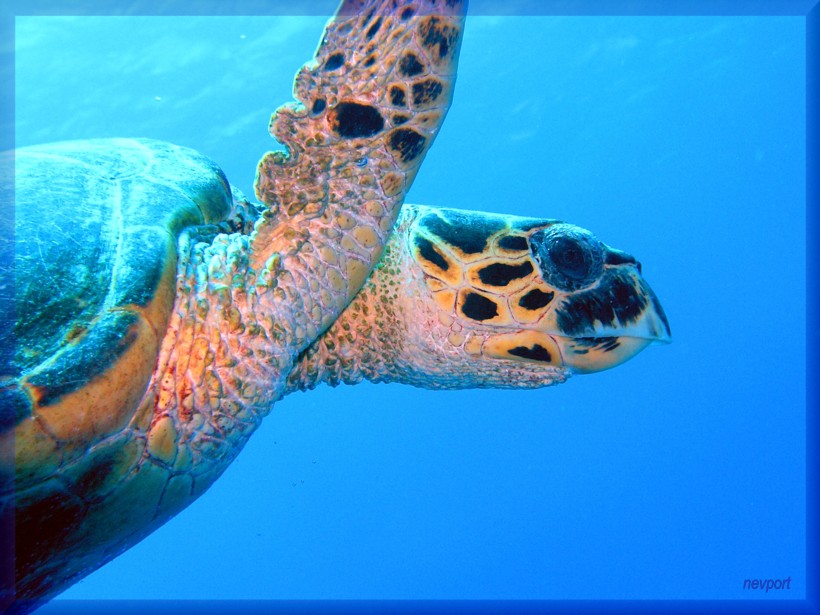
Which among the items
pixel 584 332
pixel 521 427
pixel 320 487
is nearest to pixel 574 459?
pixel 521 427

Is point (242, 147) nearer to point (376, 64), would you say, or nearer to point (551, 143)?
point (551, 143)

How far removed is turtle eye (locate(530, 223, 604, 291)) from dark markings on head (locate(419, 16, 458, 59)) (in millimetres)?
816

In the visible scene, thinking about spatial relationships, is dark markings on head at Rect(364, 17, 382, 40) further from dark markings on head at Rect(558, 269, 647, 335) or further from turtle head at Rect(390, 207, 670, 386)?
dark markings on head at Rect(558, 269, 647, 335)

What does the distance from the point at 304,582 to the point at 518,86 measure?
38.6m

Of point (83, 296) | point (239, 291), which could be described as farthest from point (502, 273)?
point (83, 296)

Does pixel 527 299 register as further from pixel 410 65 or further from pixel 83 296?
pixel 83 296

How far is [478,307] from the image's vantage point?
2.05 meters

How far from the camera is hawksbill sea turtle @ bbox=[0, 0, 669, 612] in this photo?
1324 millimetres

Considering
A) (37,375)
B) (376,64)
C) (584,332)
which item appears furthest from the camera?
(584,332)

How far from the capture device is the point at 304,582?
41125 mm

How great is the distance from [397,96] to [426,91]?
0.30 ft

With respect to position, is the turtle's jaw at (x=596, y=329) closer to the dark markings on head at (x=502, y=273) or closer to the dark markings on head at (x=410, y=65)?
the dark markings on head at (x=502, y=273)

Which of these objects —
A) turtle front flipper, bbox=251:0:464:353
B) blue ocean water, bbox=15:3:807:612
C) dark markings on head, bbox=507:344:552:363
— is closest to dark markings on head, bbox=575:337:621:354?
dark markings on head, bbox=507:344:552:363

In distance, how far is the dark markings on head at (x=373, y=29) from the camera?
159 cm
